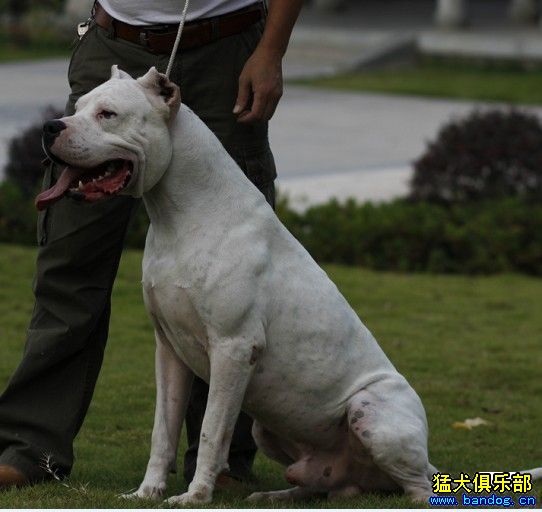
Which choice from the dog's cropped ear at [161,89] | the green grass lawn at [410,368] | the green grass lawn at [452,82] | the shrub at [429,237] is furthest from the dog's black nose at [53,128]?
the green grass lawn at [452,82]

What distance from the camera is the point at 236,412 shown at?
14.8 feet

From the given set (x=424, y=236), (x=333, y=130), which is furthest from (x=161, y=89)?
(x=333, y=130)

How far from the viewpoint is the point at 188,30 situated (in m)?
4.80

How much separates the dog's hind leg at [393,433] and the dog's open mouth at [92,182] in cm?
108

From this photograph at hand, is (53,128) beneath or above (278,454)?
above

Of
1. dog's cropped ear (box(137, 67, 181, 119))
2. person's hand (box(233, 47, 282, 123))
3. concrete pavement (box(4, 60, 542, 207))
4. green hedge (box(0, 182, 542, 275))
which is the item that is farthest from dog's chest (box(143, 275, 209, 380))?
concrete pavement (box(4, 60, 542, 207))

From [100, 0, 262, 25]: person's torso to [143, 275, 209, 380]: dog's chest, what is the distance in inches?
36.1

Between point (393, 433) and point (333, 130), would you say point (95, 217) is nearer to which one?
point (393, 433)

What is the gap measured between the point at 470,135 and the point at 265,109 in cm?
630

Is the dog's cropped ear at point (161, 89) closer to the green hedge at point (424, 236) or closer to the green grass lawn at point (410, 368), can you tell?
the green grass lawn at point (410, 368)

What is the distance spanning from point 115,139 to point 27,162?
6.63 metres

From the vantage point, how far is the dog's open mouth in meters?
4.28

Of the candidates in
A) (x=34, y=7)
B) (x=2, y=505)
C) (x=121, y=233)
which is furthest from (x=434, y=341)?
(x=34, y=7)

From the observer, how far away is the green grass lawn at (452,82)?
20.4 m
